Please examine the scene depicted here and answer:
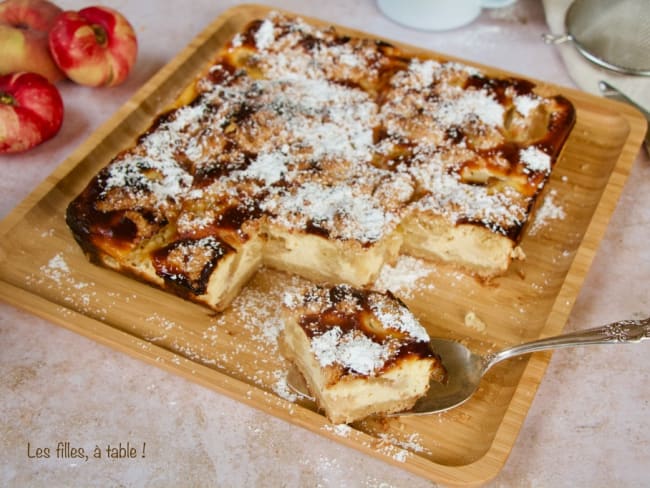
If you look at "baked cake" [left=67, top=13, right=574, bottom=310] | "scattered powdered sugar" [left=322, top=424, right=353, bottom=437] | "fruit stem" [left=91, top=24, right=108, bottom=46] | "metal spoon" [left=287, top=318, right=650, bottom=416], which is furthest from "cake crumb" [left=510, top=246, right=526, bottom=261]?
"fruit stem" [left=91, top=24, right=108, bottom=46]

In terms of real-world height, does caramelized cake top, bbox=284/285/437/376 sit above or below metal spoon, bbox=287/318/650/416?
above

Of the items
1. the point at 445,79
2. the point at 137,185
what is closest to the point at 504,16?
the point at 445,79

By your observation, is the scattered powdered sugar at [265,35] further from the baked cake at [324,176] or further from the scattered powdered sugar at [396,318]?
the scattered powdered sugar at [396,318]

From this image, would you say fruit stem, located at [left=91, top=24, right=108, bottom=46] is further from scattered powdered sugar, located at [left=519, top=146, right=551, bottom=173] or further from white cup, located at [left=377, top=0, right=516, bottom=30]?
scattered powdered sugar, located at [left=519, top=146, right=551, bottom=173]

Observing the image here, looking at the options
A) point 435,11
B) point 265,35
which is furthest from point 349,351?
point 435,11

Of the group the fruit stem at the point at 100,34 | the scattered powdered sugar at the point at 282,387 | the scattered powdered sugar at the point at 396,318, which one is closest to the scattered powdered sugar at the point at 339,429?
the scattered powdered sugar at the point at 282,387

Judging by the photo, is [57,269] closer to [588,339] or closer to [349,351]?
[349,351]

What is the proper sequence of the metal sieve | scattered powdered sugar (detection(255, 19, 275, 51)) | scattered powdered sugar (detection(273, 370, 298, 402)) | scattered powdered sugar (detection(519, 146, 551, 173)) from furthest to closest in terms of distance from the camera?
1. the metal sieve
2. scattered powdered sugar (detection(255, 19, 275, 51))
3. scattered powdered sugar (detection(519, 146, 551, 173))
4. scattered powdered sugar (detection(273, 370, 298, 402))
